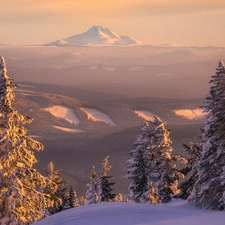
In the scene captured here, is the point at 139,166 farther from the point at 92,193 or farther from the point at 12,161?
the point at 12,161

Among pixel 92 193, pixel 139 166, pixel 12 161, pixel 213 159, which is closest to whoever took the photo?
pixel 12 161

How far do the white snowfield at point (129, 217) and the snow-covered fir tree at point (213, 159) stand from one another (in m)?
2.89

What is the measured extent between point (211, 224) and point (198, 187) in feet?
21.2

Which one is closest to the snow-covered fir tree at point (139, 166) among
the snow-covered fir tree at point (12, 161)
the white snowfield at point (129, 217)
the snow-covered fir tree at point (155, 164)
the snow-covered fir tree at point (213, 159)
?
the snow-covered fir tree at point (155, 164)

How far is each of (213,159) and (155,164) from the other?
9.01 m

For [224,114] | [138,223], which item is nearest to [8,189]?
[138,223]

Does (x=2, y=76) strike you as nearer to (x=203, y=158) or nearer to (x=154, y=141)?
(x=203, y=158)

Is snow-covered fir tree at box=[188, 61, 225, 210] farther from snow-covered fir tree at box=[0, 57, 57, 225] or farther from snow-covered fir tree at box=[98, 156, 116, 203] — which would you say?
snow-covered fir tree at box=[98, 156, 116, 203]

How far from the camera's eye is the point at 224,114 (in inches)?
819

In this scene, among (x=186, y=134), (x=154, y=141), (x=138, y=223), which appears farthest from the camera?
(x=186, y=134)

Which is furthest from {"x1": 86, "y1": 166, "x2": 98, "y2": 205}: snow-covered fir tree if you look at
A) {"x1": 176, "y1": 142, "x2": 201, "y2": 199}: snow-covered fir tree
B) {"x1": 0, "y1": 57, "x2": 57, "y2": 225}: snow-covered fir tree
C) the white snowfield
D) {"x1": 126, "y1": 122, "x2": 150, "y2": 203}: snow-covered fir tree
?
the white snowfield

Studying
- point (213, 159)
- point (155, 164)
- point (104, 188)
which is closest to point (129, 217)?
point (213, 159)

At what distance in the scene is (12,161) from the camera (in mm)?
18594

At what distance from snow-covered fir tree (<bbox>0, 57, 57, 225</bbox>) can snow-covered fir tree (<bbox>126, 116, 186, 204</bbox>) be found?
11.4 meters
